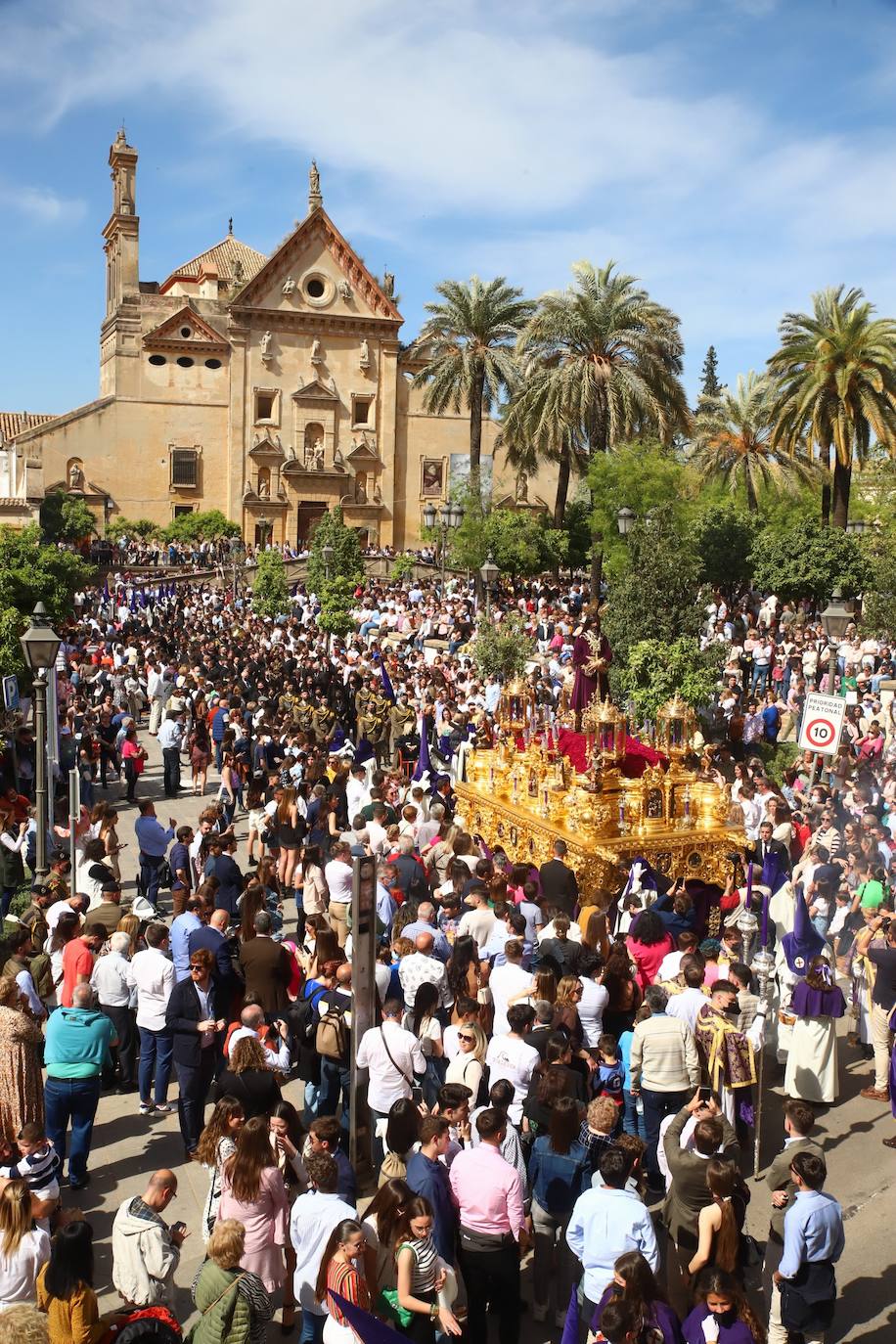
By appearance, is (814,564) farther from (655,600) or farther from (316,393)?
(316,393)

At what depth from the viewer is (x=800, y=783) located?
16.8 meters

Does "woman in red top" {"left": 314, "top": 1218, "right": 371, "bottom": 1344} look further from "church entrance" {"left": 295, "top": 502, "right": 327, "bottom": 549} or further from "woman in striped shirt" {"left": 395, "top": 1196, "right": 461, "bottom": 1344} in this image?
"church entrance" {"left": 295, "top": 502, "right": 327, "bottom": 549}

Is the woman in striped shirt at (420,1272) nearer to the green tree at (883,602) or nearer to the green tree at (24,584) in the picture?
the green tree at (24,584)

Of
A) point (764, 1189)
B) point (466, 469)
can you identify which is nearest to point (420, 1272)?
A: point (764, 1189)

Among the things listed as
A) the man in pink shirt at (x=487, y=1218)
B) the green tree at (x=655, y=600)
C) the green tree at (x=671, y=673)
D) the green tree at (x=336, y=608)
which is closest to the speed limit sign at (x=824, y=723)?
the green tree at (x=671, y=673)

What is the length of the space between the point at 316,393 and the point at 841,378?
111 feet

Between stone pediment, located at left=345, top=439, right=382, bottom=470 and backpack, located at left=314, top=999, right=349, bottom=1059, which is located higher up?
→ stone pediment, located at left=345, top=439, right=382, bottom=470

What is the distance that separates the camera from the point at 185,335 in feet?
189

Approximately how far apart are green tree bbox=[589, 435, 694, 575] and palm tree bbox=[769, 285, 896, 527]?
3194 millimetres

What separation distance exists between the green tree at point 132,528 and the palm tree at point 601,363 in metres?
26.0

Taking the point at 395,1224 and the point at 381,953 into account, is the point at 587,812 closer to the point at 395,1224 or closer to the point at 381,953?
the point at 381,953

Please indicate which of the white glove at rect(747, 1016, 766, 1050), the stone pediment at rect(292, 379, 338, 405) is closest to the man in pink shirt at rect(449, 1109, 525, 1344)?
the white glove at rect(747, 1016, 766, 1050)

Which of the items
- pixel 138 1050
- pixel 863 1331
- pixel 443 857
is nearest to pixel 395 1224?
pixel 863 1331

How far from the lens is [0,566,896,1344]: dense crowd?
221 inches
